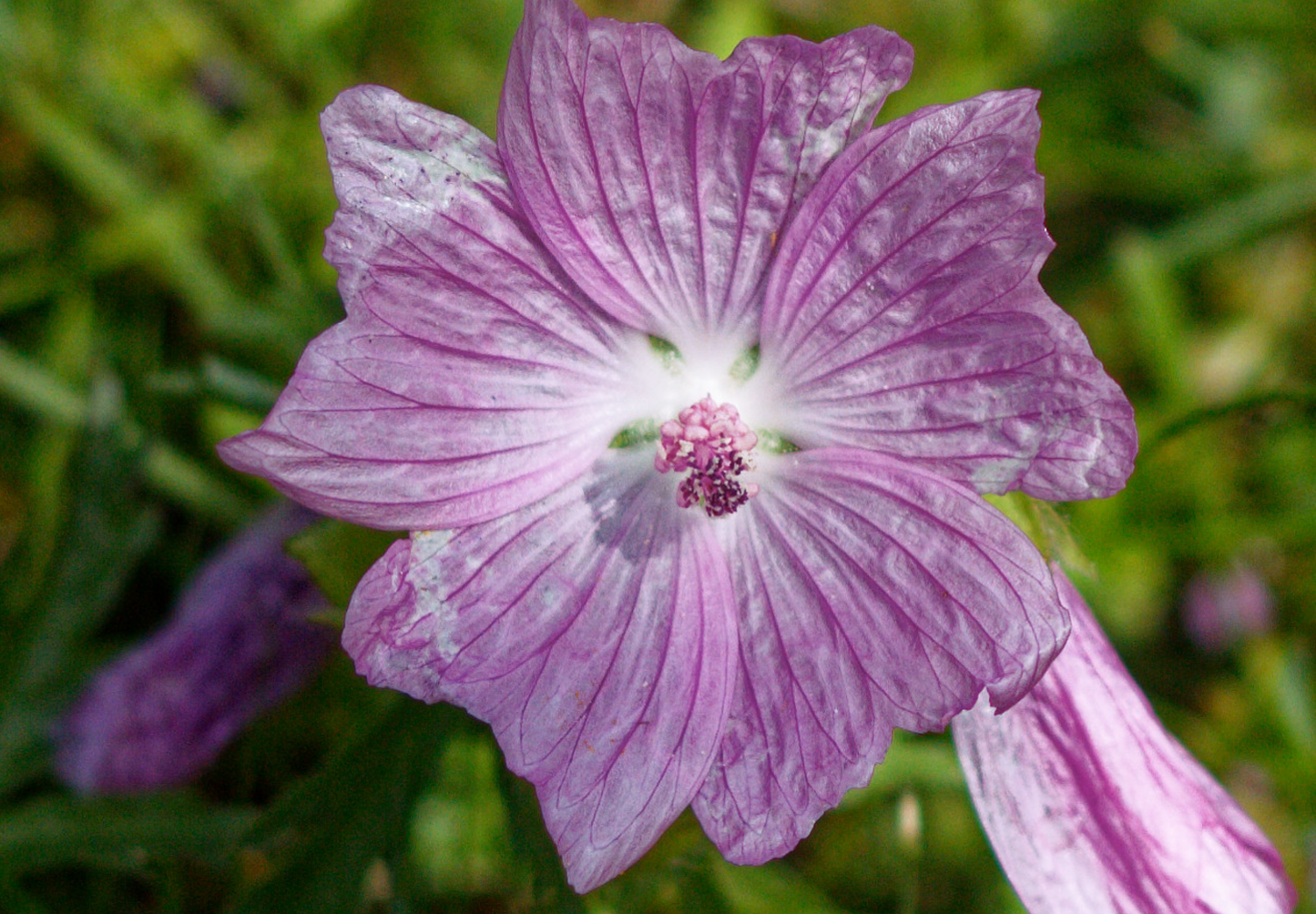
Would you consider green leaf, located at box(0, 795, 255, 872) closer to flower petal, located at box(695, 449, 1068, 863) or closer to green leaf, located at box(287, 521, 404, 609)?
green leaf, located at box(287, 521, 404, 609)

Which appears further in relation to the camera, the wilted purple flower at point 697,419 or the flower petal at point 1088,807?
the flower petal at point 1088,807

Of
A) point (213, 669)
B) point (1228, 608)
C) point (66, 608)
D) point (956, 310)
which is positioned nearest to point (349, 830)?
point (213, 669)

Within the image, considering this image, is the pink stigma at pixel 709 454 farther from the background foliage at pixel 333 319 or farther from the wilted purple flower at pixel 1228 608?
the wilted purple flower at pixel 1228 608

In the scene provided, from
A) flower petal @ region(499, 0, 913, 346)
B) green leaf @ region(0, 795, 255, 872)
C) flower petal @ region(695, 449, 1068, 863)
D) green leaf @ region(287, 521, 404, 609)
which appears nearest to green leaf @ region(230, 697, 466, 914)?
green leaf @ region(0, 795, 255, 872)

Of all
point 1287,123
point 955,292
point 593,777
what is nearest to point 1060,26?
point 1287,123

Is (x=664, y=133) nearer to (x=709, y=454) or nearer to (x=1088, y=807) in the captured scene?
(x=709, y=454)

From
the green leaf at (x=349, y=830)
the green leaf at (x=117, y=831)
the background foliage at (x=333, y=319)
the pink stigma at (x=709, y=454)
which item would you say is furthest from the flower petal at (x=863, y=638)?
the green leaf at (x=117, y=831)
